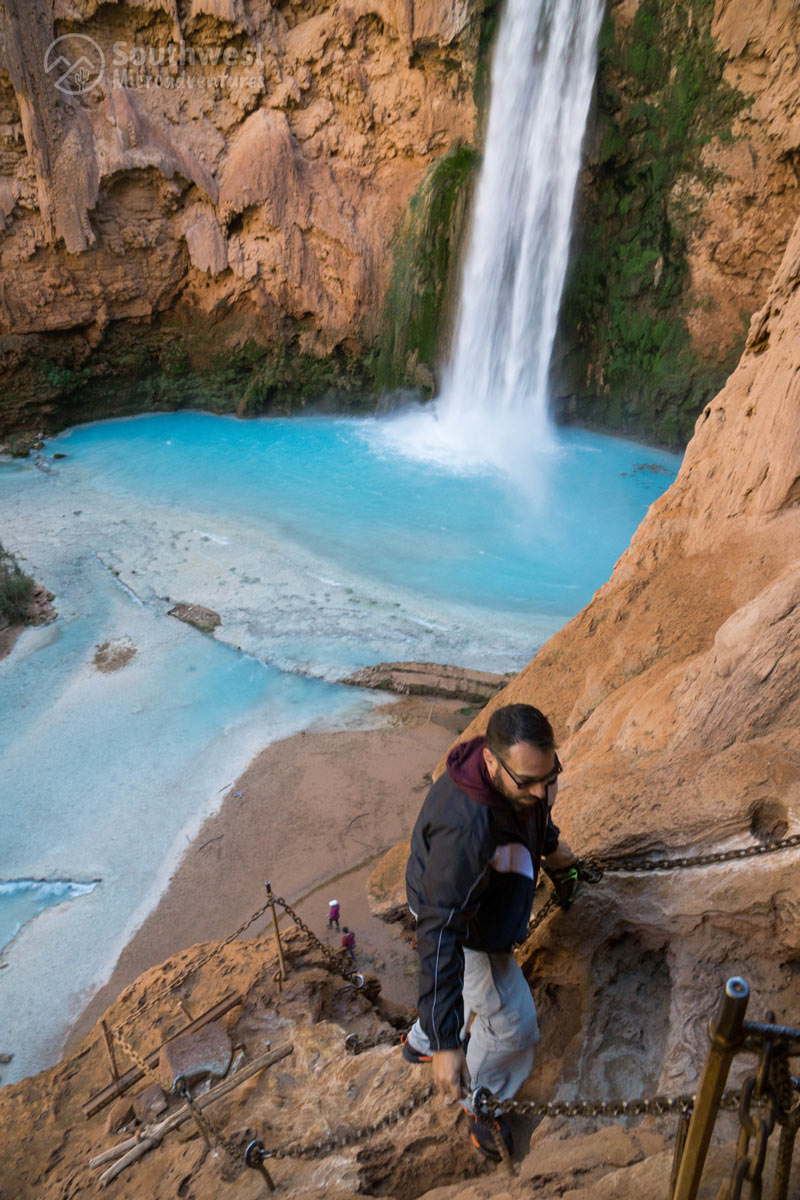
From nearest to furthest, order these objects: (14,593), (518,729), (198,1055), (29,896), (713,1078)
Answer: (713,1078) < (518,729) < (198,1055) < (29,896) < (14,593)

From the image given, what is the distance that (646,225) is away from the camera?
49.2 ft

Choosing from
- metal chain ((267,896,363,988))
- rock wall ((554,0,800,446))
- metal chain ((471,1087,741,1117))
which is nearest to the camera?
metal chain ((471,1087,741,1117))

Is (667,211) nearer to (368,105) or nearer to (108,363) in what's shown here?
(368,105)

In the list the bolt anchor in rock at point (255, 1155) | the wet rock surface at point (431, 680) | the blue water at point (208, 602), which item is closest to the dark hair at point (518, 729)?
the bolt anchor in rock at point (255, 1155)

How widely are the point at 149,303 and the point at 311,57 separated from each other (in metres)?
6.01

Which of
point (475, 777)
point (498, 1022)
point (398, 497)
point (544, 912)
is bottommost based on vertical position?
point (398, 497)

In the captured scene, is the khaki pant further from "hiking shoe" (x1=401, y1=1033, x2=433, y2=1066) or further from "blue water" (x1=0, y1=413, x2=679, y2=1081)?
"blue water" (x1=0, y1=413, x2=679, y2=1081)

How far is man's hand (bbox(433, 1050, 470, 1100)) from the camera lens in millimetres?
2166

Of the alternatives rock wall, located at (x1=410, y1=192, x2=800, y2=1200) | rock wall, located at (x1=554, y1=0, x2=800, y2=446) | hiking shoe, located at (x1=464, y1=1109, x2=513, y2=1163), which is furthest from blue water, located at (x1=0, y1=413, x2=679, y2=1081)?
rock wall, located at (x1=410, y1=192, x2=800, y2=1200)

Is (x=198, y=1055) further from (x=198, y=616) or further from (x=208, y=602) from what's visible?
(x=208, y=602)

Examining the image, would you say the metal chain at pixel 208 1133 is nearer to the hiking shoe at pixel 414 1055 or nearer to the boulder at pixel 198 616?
the hiking shoe at pixel 414 1055

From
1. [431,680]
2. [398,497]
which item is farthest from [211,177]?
[431,680]

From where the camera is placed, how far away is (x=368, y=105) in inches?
593

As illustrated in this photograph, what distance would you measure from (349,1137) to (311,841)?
3.69 metres
